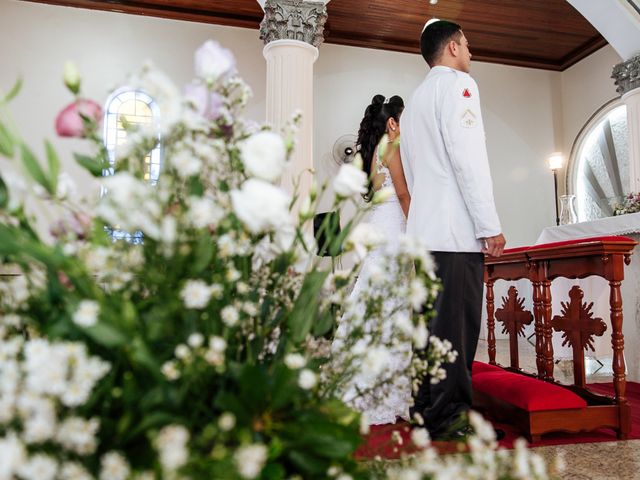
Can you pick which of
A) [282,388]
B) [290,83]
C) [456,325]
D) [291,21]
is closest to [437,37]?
[456,325]

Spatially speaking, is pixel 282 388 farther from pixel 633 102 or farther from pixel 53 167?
pixel 633 102

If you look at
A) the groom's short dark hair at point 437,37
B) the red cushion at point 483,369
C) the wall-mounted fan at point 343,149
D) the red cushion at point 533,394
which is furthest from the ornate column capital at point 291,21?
the red cushion at point 533,394

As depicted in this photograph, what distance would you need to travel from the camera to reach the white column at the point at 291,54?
5.68 m

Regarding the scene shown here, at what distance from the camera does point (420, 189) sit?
279cm

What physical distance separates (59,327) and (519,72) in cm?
1049

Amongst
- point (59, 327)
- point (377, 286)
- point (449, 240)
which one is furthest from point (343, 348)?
point (449, 240)

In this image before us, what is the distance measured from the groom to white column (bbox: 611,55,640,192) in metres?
5.26

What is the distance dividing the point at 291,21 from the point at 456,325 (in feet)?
14.2

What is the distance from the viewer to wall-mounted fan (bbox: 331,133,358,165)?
868cm

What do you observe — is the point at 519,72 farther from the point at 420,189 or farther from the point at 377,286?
the point at 377,286

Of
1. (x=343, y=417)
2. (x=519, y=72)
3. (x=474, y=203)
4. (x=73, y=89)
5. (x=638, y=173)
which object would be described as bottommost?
(x=343, y=417)

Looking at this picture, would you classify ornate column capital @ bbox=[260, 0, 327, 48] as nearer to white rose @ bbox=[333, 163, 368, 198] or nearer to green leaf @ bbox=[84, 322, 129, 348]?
white rose @ bbox=[333, 163, 368, 198]

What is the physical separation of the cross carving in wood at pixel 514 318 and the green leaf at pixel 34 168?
3.81 m

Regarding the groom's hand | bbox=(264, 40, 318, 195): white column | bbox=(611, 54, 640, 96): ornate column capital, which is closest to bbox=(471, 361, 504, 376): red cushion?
the groom's hand
